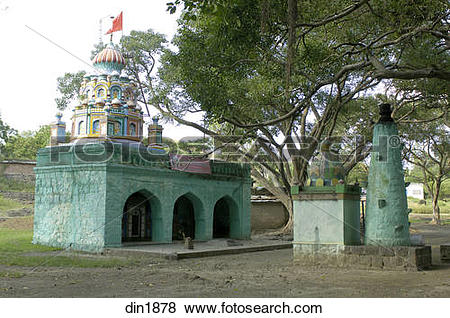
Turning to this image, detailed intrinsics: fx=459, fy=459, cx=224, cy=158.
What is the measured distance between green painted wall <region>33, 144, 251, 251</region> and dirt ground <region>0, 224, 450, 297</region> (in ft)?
14.7

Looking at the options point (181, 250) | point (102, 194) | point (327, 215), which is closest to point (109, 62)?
point (102, 194)

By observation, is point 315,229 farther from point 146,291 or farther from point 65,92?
point 65,92

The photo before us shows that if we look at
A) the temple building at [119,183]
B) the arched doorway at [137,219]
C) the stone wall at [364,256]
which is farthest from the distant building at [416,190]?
the stone wall at [364,256]

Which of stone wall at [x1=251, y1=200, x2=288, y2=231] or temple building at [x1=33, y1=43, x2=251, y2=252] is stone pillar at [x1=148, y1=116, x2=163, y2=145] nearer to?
temple building at [x1=33, y1=43, x2=251, y2=252]

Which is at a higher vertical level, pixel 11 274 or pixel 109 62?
pixel 109 62

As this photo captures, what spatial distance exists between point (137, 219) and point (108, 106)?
5.20m

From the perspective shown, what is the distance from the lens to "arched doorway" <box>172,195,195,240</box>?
22.1 metres

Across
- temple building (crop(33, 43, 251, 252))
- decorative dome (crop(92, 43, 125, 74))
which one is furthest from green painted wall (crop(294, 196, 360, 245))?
decorative dome (crop(92, 43, 125, 74))

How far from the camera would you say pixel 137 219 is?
2028cm

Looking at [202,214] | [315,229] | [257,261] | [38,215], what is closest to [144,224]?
[202,214]

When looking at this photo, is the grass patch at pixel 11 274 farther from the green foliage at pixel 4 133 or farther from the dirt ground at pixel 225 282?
the green foliage at pixel 4 133

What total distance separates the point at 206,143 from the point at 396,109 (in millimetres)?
13861

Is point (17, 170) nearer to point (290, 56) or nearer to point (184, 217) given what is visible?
point (184, 217)

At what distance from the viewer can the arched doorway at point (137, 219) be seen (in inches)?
777
